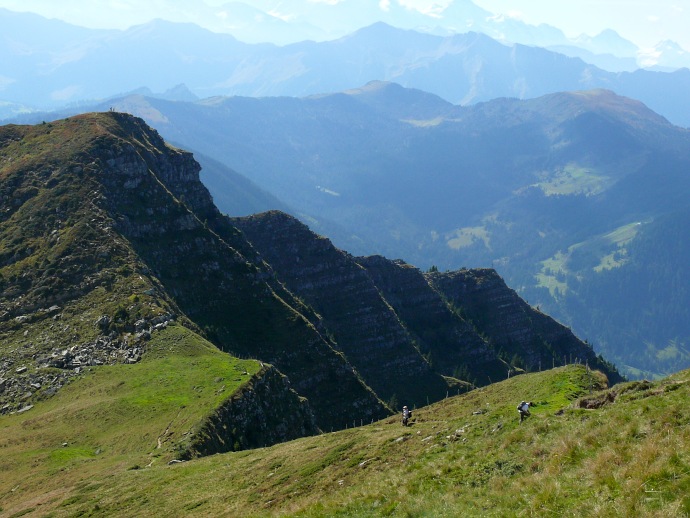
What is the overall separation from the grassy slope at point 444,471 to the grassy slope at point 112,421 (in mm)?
473

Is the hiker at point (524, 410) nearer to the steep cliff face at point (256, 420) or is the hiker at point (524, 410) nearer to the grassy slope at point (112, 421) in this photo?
the grassy slope at point (112, 421)

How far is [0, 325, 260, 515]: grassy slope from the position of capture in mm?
74250

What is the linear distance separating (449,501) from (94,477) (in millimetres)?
49824

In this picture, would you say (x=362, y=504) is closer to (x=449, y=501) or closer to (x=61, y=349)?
(x=449, y=501)

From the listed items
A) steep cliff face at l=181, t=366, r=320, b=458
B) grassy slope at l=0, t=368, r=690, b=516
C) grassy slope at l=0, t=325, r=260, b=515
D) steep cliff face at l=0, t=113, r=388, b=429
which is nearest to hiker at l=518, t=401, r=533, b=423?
grassy slope at l=0, t=368, r=690, b=516

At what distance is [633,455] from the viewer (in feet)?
107

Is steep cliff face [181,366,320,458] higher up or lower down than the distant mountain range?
lower down

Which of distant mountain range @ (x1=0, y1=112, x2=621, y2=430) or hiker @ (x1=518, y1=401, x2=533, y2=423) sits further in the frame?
distant mountain range @ (x1=0, y1=112, x2=621, y2=430)

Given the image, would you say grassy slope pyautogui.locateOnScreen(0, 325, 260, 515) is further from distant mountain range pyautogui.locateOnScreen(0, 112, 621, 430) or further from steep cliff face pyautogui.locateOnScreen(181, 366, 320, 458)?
distant mountain range pyautogui.locateOnScreen(0, 112, 621, 430)

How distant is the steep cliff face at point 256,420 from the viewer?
8494 cm

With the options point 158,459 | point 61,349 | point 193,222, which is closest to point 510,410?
point 158,459

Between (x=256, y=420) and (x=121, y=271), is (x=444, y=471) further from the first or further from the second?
(x=121, y=271)

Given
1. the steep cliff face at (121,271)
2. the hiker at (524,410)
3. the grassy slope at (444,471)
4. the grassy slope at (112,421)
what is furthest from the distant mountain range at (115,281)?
the hiker at (524,410)

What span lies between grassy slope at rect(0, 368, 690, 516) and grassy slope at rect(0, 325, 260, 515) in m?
0.47
